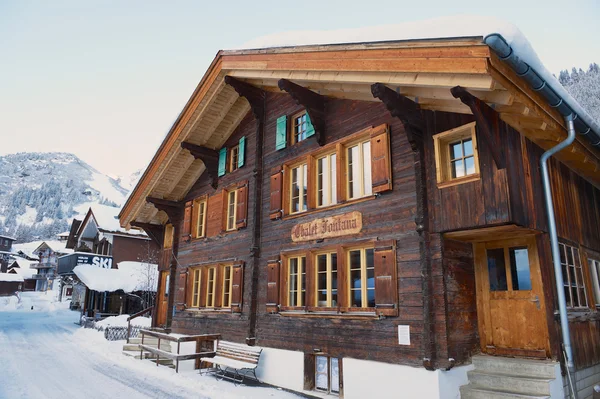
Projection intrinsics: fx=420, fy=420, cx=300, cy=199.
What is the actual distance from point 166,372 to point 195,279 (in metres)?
3.80

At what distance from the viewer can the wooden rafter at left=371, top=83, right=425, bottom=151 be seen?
798cm

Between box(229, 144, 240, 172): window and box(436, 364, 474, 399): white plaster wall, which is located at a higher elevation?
box(229, 144, 240, 172): window

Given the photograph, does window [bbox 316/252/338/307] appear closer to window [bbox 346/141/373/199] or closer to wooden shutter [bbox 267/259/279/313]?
wooden shutter [bbox 267/259/279/313]

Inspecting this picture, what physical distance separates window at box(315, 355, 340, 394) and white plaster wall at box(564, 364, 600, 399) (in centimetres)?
433

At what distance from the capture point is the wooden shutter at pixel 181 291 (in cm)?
1515

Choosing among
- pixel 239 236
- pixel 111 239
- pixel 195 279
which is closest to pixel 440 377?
pixel 239 236

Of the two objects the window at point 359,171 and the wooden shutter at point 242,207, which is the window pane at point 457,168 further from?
the wooden shutter at point 242,207

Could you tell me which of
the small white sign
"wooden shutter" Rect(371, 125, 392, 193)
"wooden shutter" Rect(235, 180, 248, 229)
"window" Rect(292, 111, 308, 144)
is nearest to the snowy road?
the small white sign

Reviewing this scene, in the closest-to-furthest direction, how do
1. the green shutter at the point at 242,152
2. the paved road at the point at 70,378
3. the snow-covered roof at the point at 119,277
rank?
the paved road at the point at 70,378 → the green shutter at the point at 242,152 → the snow-covered roof at the point at 119,277

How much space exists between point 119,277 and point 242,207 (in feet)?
69.0

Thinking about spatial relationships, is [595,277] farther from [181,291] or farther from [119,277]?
[119,277]

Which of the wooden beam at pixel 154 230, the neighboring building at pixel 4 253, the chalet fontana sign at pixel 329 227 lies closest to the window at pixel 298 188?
the chalet fontana sign at pixel 329 227

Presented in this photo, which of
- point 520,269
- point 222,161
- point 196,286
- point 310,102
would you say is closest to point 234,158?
point 222,161

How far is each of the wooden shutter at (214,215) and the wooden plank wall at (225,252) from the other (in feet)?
0.63
